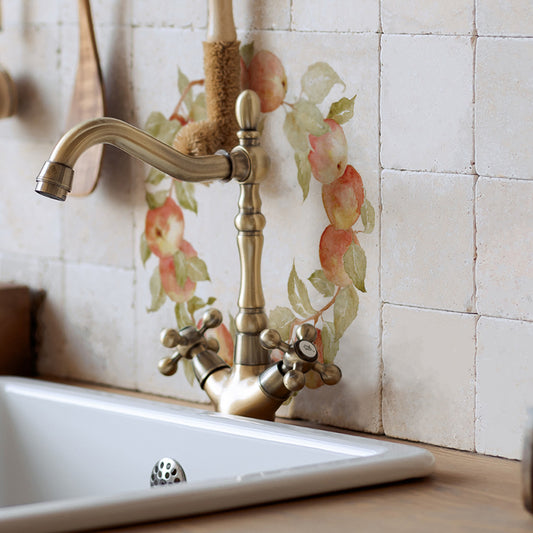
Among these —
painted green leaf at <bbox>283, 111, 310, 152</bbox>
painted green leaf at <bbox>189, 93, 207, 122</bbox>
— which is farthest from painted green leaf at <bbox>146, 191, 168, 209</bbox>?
painted green leaf at <bbox>283, 111, 310, 152</bbox>

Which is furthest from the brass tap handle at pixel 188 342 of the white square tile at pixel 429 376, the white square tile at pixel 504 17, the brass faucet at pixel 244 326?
the white square tile at pixel 504 17

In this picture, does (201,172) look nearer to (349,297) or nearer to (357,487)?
(349,297)

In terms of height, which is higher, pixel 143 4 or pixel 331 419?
pixel 143 4

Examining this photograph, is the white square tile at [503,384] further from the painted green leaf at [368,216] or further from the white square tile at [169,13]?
the white square tile at [169,13]

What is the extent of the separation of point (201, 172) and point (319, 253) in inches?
6.4

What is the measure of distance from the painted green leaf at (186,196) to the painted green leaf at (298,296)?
0.54 ft

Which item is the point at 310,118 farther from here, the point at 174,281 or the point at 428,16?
the point at 174,281

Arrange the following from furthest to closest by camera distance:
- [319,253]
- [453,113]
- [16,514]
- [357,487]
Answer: [319,253], [453,113], [357,487], [16,514]

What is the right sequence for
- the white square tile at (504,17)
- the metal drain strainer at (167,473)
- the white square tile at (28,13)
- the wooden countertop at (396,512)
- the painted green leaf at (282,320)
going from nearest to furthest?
the wooden countertop at (396,512)
the white square tile at (504,17)
the metal drain strainer at (167,473)
the painted green leaf at (282,320)
the white square tile at (28,13)

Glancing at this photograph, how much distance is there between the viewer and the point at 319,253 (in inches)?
46.3

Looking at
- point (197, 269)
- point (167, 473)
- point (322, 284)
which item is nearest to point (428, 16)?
point (322, 284)

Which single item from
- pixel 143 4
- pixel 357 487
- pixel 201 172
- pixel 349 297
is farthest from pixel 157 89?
pixel 357 487

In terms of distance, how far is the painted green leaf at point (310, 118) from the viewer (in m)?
1.16

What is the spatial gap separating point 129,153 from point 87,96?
12.9 inches
